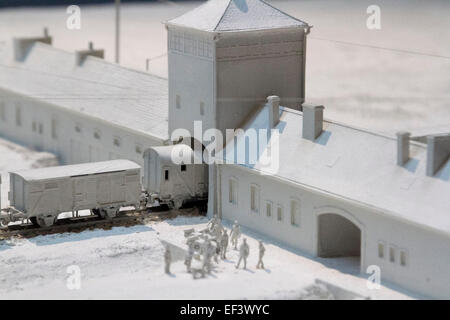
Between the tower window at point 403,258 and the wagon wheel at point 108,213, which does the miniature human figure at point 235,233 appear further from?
the tower window at point 403,258

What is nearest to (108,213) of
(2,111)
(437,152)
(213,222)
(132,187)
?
(132,187)

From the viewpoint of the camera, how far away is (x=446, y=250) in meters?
42.9

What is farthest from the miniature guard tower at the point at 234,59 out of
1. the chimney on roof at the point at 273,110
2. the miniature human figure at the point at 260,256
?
the miniature human figure at the point at 260,256

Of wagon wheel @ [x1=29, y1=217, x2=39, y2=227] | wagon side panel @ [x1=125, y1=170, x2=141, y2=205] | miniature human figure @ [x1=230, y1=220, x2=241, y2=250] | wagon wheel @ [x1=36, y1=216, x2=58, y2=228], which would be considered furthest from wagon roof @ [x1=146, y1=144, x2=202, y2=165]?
wagon wheel @ [x1=29, y1=217, x2=39, y2=227]

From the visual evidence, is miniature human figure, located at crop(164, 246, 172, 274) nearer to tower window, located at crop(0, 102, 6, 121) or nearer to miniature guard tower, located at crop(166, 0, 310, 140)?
miniature guard tower, located at crop(166, 0, 310, 140)

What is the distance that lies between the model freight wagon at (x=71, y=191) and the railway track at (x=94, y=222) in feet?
1.32

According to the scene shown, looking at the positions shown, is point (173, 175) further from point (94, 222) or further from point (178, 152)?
point (94, 222)

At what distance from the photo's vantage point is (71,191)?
5312 centimetres

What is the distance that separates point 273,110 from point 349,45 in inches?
2507

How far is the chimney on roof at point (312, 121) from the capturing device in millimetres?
50719

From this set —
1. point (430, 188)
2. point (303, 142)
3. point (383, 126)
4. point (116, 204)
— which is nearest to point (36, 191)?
point (116, 204)

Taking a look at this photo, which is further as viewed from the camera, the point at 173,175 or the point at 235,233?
the point at 173,175

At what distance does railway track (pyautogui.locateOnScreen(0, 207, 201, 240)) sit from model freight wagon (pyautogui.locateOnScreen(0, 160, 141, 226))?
1.32 feet

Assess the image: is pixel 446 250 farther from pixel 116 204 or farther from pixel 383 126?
pixel 383 126
